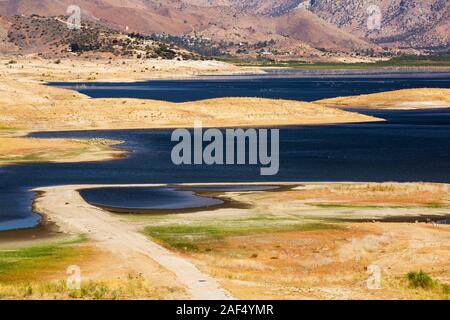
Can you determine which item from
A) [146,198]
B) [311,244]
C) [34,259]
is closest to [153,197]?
[146,198]

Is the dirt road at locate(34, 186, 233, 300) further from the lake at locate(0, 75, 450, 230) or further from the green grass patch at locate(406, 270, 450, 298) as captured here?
the green grass patch at locate(406, 270, 450, 298)

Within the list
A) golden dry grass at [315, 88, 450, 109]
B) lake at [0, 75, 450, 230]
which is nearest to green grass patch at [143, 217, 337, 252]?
lake at [0, 75, 450, 230]

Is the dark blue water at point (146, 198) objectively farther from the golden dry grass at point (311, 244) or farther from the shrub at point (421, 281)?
the shrub at point (421, 281)

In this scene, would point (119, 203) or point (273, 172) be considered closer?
point (119, 203)

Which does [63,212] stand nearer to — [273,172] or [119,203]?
[119,203]

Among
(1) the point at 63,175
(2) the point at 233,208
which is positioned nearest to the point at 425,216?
(2) the point at 233,208

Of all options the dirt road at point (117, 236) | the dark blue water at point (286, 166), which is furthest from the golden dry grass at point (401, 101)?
the dirt road at point (117, 236)

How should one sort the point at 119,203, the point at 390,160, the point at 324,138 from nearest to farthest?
the point at 119,203
the point at 390,160
the point at 324,138
